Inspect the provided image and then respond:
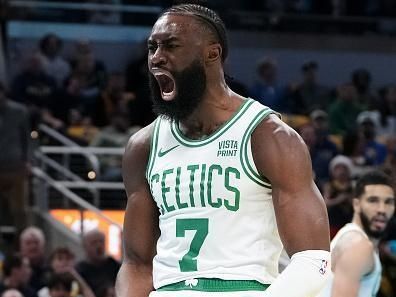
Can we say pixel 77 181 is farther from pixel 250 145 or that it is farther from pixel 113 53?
pixel 250 145

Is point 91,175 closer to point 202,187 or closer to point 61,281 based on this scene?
point 61,281

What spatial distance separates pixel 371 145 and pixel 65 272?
5635mm

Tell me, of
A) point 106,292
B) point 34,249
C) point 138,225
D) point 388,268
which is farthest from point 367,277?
point 34,249

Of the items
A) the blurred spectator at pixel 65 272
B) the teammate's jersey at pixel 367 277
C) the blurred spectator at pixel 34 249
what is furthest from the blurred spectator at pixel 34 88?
the teammate's jersey at pixel 367 277

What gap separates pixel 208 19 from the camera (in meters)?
4.46

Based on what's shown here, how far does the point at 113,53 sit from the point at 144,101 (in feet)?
8.08

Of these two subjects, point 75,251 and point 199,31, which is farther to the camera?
point 75,251

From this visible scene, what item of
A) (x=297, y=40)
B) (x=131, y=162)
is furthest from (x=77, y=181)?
(x=131, y=162)

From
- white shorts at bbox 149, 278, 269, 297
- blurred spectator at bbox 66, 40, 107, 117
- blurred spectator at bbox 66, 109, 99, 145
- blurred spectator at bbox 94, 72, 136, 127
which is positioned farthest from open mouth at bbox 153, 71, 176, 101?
blurred spectator at bbox 66, 40, 107, 117

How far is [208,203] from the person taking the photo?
14.4ft

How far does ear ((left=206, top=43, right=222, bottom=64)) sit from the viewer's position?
4445 millimetres

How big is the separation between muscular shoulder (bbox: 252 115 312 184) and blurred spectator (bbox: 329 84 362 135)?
1148cm

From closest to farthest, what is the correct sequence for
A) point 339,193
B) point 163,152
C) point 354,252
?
point 163,152, point 354,252, point 339,193

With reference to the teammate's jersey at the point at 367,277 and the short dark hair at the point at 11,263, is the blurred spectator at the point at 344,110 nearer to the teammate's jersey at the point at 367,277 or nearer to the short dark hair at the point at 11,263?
the short dark hair at the point at 11,263
